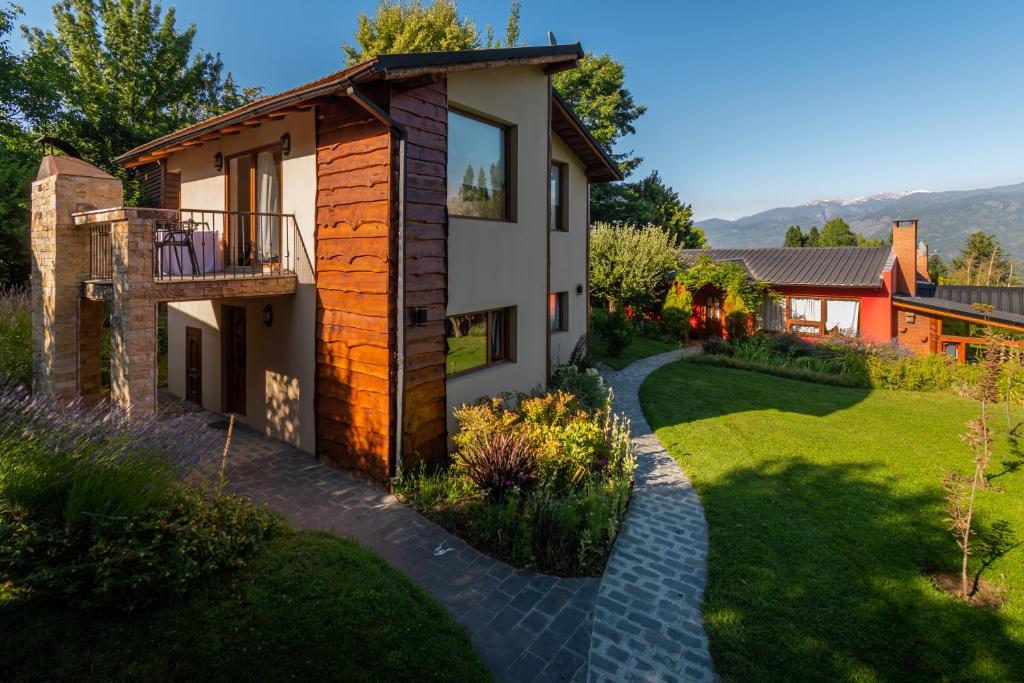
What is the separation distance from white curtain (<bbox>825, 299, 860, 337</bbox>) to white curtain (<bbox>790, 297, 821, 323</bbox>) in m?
0.36

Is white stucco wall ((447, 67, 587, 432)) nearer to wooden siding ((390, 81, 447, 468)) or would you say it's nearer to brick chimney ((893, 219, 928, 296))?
wooden siding ((390, 81, 447, 468))

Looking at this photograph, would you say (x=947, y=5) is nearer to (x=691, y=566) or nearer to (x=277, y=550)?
(x=691, y=566)

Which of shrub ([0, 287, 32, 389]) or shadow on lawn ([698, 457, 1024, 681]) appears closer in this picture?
shadow on lawn ([698, 457, 1024, 681])

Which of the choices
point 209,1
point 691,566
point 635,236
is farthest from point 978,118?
point 209,1

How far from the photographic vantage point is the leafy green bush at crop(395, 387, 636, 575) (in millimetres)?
5855

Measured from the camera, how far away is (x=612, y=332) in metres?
18.8

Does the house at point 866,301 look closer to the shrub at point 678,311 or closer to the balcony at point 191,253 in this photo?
the shrub at point 678,311

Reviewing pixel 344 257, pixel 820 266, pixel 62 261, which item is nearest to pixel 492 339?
pixel 344 257

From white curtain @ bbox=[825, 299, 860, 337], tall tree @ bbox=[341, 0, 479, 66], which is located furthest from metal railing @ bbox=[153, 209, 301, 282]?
white curtain @ bbox=[825, 299, 860, 337]

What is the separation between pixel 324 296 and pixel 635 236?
57.3ft

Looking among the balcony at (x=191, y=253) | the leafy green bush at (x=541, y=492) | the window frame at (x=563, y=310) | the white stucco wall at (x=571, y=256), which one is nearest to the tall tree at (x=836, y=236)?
the white stucco wall at (x=571, y=256)

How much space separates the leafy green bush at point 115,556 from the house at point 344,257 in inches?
112

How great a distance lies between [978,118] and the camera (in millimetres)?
33219

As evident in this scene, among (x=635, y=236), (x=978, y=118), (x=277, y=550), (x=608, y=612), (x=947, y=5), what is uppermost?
(x=978, y=118)
